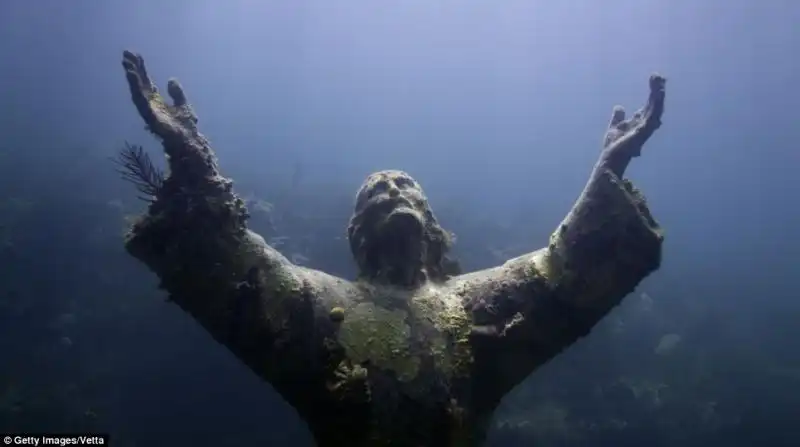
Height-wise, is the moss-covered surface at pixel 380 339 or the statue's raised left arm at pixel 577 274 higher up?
the statue's raised left arm at pixel 577 274

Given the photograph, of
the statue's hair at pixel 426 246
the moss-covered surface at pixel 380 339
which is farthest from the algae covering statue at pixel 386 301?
the statue's hair at pixel 426 246

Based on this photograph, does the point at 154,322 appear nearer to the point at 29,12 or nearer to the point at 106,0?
the point at 106,0

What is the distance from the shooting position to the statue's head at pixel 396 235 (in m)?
4.21

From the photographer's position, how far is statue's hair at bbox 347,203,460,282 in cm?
442

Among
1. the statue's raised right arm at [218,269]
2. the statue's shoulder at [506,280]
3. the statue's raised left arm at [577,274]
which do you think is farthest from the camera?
the statue's shoulder at [506,280]

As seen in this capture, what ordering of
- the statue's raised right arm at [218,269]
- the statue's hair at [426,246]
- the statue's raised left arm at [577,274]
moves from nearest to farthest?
the statue's raised right arm at [218,269] → the statue's raised left arm at [577,274] → the statue's hair at [426,246]

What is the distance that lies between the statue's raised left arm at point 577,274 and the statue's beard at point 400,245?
0.44m

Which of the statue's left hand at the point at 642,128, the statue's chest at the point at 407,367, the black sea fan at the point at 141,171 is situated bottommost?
the statue's chest at the point at 407,367

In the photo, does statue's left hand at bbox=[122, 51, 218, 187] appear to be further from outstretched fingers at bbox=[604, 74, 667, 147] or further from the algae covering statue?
outstretched fingers at bbox=[604, 74, 667, 147]

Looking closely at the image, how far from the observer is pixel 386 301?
409 cm

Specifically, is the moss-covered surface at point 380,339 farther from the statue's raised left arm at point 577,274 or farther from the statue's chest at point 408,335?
the statue's raised left arm at point 577,274

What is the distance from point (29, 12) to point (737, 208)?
8188 centimetres

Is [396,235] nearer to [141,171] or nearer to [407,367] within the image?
[407,367]

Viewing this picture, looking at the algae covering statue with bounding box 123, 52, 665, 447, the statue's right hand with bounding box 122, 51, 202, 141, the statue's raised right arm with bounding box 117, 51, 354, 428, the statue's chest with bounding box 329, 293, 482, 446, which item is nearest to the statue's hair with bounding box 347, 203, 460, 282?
the algae covering statue with bounding box 123, 52, 665, 447
